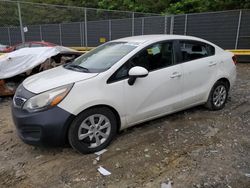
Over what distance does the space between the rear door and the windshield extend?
3.19 ft

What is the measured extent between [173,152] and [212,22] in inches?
359

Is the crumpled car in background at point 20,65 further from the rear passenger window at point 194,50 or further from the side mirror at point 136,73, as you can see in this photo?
the rear passenger window at point 194,50

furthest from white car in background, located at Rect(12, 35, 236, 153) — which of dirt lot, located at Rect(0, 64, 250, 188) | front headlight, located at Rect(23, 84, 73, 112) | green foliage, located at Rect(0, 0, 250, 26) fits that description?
green foliage, located at Rect(0, 0, 250, 26)

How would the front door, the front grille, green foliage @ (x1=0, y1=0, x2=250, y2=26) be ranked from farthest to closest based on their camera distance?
green foliage @ (x1=0, y1=0, x2=250, y2=26), the front door, the front grille

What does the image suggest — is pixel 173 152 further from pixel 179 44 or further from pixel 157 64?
pixel 179 44

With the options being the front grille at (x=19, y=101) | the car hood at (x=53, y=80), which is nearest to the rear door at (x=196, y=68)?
the car hood at (x=53, y=80)

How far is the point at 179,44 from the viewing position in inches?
158

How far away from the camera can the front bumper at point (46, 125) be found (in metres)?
2.87

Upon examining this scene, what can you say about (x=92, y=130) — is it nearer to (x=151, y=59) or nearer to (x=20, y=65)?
(x=151, y=59)

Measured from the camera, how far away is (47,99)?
2.93 m

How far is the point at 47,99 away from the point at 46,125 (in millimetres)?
321

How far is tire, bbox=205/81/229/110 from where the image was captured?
4.46 m

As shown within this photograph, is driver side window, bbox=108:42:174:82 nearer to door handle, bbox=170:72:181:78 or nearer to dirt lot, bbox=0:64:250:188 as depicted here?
door handle, bbox=170:72:181:78

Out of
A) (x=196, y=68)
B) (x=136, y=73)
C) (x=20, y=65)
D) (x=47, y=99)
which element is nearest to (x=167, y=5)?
(x=20, y=65)
